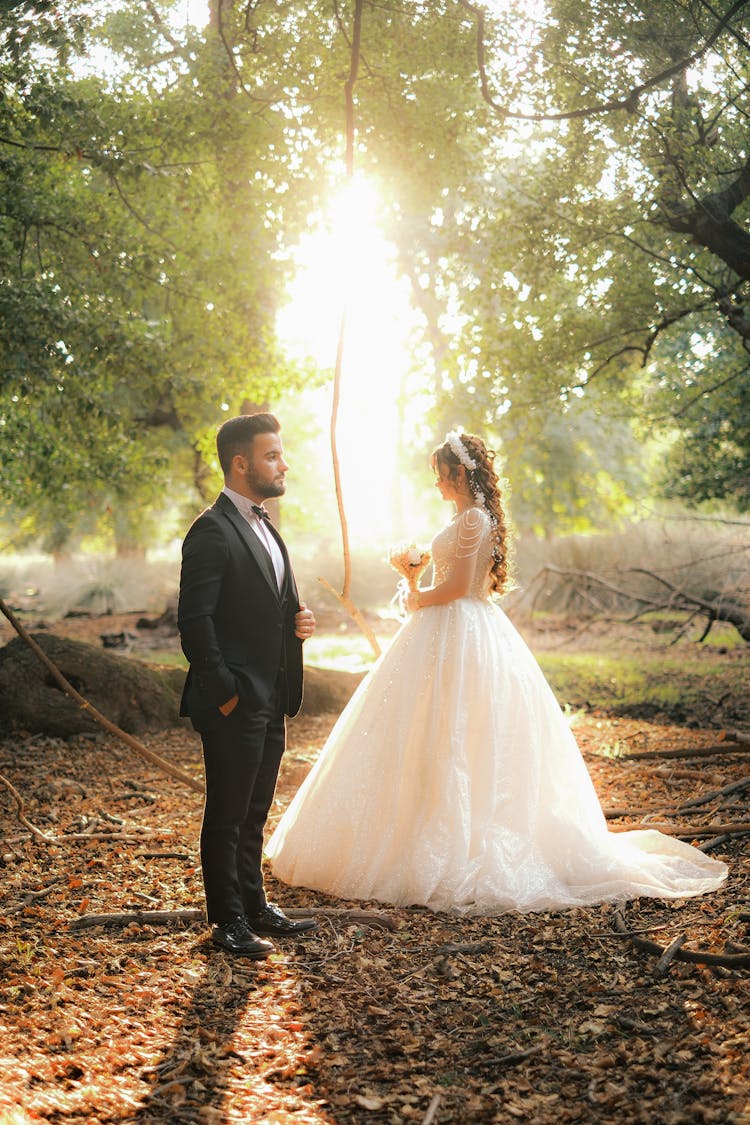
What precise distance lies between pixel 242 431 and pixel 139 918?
2.28m

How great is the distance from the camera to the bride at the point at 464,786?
4.77 metres

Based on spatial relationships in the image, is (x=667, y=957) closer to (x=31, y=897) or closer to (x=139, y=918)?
(x=139, y=918)

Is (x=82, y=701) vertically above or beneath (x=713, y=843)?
above

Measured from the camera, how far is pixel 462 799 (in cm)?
493

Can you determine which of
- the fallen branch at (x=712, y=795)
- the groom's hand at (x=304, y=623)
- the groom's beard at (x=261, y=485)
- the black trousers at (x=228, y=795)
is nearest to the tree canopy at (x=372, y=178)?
the groom's beard at (x=261, y=485)

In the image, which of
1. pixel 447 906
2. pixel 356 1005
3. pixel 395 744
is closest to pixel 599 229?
pixel 395 744

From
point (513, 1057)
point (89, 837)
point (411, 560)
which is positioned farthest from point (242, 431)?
point (89, 837)

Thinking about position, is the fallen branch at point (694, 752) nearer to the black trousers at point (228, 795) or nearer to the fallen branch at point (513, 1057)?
the black trousers at point (228, 795)

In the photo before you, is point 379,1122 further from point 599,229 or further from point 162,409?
point 162,409

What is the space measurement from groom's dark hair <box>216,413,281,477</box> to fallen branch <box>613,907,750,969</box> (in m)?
2.65

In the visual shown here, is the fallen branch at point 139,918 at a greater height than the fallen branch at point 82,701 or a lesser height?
lesser

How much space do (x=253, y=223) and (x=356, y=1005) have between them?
865 centimetres

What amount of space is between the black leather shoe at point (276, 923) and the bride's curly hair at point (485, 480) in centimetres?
217


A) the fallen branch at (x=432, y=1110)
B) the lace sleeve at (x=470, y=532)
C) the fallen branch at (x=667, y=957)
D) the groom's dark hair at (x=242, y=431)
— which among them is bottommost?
the fallen branch at (x=432, y=1110)
